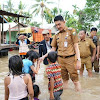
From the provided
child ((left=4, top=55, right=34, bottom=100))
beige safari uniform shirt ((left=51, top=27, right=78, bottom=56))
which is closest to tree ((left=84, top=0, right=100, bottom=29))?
beige safari uniform shirt ((left=51, top=27, right=78, bottom=56))

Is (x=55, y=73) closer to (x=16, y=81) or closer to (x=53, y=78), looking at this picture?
(x=53, y=78)

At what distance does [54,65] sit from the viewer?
3.35 meters

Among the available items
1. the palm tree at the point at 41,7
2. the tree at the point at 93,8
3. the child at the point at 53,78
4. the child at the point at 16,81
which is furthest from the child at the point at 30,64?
the palm tree at the point at 41,7

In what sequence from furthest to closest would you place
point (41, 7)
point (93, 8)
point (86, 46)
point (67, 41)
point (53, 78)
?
point (41, 7) < point (93, 8) < point (86, 46) < point (67, 41) < point (53, 78)

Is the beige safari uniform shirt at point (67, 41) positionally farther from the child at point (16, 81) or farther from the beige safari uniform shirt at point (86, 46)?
the beige safari uniform shirt at point (86, 46)

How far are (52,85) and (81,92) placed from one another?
1.52 metres

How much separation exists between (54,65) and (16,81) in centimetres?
104

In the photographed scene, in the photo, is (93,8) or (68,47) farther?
(93,8)

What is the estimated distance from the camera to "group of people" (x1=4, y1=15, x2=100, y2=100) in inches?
98.9

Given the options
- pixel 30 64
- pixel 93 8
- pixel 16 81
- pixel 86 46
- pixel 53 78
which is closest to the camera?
pixel 16 81

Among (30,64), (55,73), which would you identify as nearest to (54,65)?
(55,73)

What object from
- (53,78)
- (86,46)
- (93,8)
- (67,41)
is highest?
(93,8)

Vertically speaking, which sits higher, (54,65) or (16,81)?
(54,65)

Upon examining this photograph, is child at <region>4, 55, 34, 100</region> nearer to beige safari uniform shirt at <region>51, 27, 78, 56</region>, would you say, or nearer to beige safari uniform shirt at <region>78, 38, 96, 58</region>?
beige safari uniform shirt at <region>51, 27, 78, 56</region>
